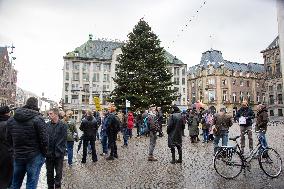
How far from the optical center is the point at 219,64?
83062 mm

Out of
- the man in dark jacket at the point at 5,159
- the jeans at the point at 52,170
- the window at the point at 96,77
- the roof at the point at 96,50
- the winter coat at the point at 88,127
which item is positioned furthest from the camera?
the window at the point at 96,77

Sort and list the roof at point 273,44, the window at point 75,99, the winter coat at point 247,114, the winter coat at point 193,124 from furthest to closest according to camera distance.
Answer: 1. the roof at point 273,44
2. the window at point 75,99
3. the winter coat at point 193,124
4. the winter coat at point 247,114

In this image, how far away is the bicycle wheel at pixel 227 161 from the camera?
8.81 metres

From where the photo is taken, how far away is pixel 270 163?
8781 millimetres

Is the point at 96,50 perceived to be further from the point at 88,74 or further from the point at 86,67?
the point at 88,74

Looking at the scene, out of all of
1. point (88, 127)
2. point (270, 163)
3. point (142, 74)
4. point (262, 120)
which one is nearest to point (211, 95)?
point (142, 74)

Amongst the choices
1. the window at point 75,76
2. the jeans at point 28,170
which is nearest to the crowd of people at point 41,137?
the jeans at point 28,170

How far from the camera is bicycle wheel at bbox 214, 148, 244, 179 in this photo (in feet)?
28.9

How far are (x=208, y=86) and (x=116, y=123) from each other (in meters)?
70.7

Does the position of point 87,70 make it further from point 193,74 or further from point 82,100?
point 193,74

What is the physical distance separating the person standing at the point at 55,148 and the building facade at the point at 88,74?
62793mm

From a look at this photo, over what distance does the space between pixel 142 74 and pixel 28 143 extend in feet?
85.5

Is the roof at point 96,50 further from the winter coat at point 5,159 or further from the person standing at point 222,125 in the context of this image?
the winter coat at point 5,159

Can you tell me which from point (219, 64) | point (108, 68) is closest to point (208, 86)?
point (219, 64)
